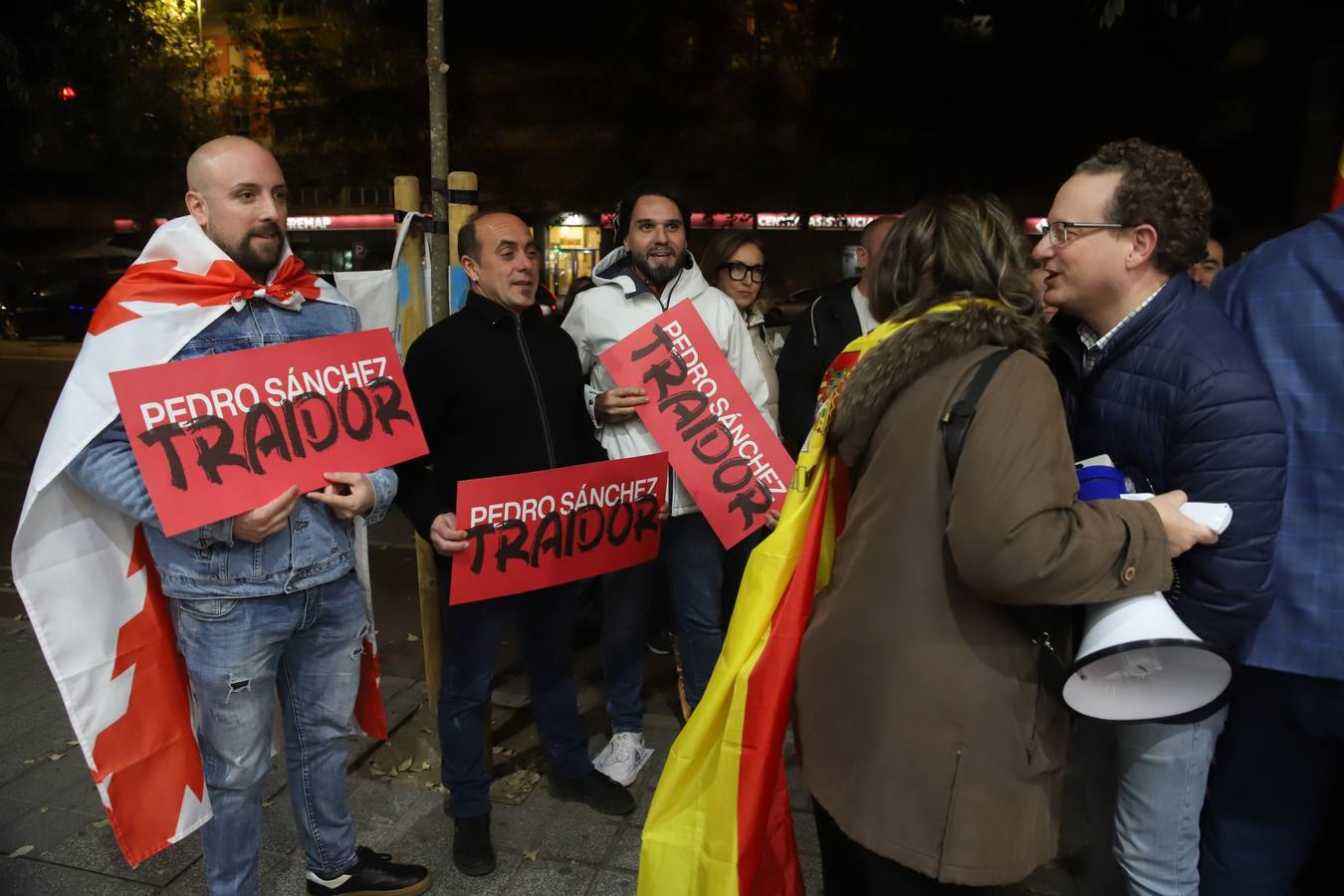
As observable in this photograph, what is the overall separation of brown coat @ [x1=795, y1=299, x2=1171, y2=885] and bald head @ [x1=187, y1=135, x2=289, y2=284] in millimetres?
1568

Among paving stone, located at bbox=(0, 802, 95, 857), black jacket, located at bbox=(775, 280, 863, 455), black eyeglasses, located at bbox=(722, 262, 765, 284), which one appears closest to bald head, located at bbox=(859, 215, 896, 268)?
black jacket, located at bbox=(775, 280, 863, 455)

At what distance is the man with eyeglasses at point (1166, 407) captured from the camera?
1624 mm

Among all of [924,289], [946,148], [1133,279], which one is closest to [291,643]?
[924,289]

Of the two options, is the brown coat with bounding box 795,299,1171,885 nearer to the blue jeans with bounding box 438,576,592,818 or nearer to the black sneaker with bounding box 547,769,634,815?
the blue jeans with bounding box 438,576,592,818

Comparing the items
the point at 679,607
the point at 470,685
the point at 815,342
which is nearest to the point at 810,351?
the point at 815,342

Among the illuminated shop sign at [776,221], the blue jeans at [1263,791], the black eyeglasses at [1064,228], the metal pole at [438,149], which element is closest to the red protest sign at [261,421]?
the metal pole at [438,149]

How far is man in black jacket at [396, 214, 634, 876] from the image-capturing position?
2.71 meters

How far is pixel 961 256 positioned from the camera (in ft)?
5.40

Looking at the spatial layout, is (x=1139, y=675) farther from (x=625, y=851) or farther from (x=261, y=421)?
(x=261, y=421)

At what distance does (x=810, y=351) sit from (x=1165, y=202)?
2.00m

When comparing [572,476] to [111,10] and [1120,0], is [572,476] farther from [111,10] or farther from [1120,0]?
[111,10]

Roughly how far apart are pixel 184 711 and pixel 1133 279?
2.59 metres

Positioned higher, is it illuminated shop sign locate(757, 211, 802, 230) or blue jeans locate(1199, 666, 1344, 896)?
illuminated shop sign locate(757, 211, 802, 230)

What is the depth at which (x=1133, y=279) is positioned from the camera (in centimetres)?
182
